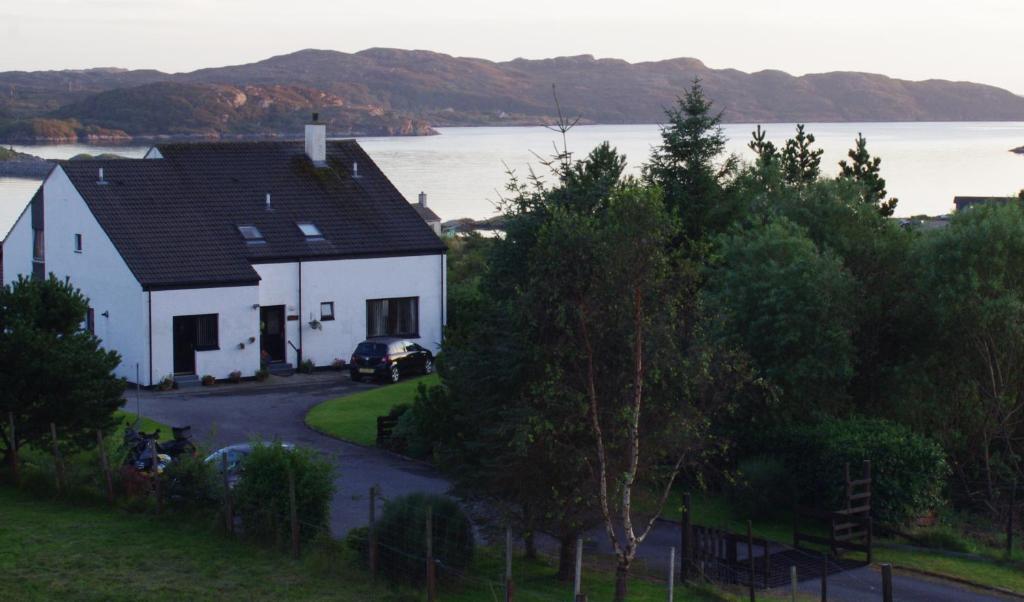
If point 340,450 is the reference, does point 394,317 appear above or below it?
above

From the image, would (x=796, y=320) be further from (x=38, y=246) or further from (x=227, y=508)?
(x=38, y=246)

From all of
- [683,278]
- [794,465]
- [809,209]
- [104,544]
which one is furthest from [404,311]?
[683,278]

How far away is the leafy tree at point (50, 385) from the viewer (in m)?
24.5

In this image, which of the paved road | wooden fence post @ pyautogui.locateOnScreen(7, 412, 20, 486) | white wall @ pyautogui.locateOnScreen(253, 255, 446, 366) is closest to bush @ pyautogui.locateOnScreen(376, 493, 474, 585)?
the paved road

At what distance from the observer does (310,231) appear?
138ft

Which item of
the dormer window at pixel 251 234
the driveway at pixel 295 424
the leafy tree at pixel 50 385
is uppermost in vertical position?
the dormer window at pixel 251 234

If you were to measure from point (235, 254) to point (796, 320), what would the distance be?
18.7 metres

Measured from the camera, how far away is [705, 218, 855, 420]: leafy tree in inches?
1096

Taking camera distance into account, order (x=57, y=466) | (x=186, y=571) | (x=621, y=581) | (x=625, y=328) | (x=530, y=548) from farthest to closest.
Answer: (x=57, y=466) → (x=530, y=548) → (x=186, y=571) → (x=621, y=581) → (x=625, y=328)

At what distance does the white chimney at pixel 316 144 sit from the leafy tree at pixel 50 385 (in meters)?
21.1

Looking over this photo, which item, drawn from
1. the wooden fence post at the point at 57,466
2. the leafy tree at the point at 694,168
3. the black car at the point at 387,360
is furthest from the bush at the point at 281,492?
the leafy tree at the point at 694,168

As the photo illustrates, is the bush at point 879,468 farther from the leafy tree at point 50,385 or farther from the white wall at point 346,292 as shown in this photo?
the white wall at point 346,292

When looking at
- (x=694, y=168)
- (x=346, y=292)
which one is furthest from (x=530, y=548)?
(x=346, y=292)

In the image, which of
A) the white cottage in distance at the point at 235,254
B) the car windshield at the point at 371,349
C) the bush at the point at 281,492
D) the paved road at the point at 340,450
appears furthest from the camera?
the car windshield at the point at 371,349
